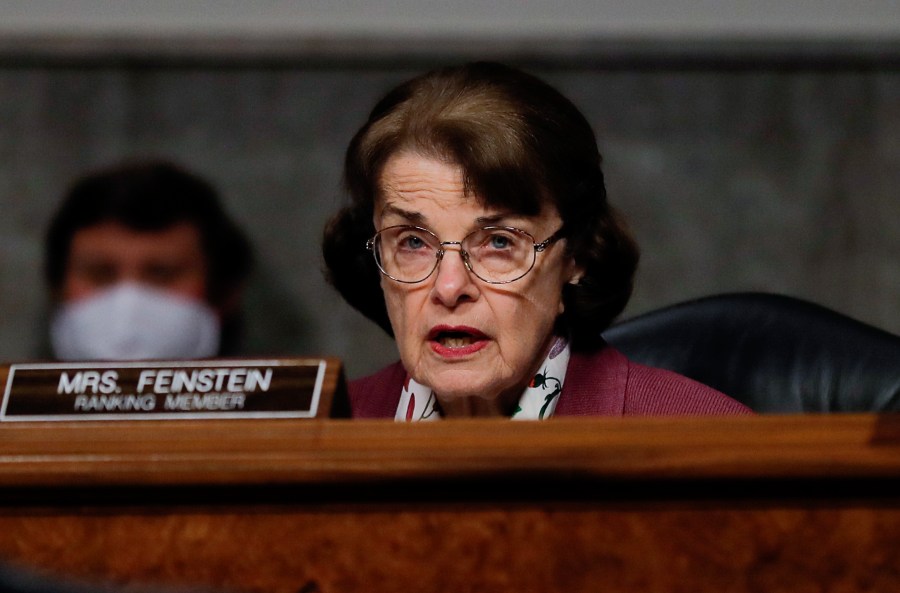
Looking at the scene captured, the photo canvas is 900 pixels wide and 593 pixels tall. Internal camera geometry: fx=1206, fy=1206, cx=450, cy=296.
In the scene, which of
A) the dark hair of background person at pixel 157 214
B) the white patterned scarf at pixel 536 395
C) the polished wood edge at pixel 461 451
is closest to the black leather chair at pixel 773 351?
the white patterned scarf at pixel 536 395

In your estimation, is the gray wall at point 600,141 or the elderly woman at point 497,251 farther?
the gray wall at point 600,141

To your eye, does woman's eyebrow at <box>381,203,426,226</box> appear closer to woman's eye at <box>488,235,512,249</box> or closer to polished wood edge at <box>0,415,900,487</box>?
woman's eye at <box>488,235,512,249</box>

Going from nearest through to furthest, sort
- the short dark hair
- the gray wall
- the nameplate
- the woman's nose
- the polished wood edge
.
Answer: the polished wood edge < the nameplate < the woman's nose < the short dark hair < the gray wall

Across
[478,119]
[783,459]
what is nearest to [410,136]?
[478,119]

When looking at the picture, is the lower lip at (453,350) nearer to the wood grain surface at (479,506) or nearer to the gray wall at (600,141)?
the wood grain surface at (479,506)

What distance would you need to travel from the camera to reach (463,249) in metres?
1.38

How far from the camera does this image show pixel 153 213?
2.95 meters

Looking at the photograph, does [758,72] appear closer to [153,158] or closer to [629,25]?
[629,25]

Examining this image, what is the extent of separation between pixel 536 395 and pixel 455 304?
182 millimetres

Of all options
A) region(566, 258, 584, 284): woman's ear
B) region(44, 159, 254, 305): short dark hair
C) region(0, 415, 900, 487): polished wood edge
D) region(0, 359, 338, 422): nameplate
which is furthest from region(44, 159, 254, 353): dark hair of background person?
region(0, 415, 900, 487): polished wood edge

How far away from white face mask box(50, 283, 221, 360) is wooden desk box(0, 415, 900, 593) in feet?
5.94

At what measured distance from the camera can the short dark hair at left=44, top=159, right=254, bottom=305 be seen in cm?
296

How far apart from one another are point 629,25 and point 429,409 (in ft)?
5.78

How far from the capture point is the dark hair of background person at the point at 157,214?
2.96m
